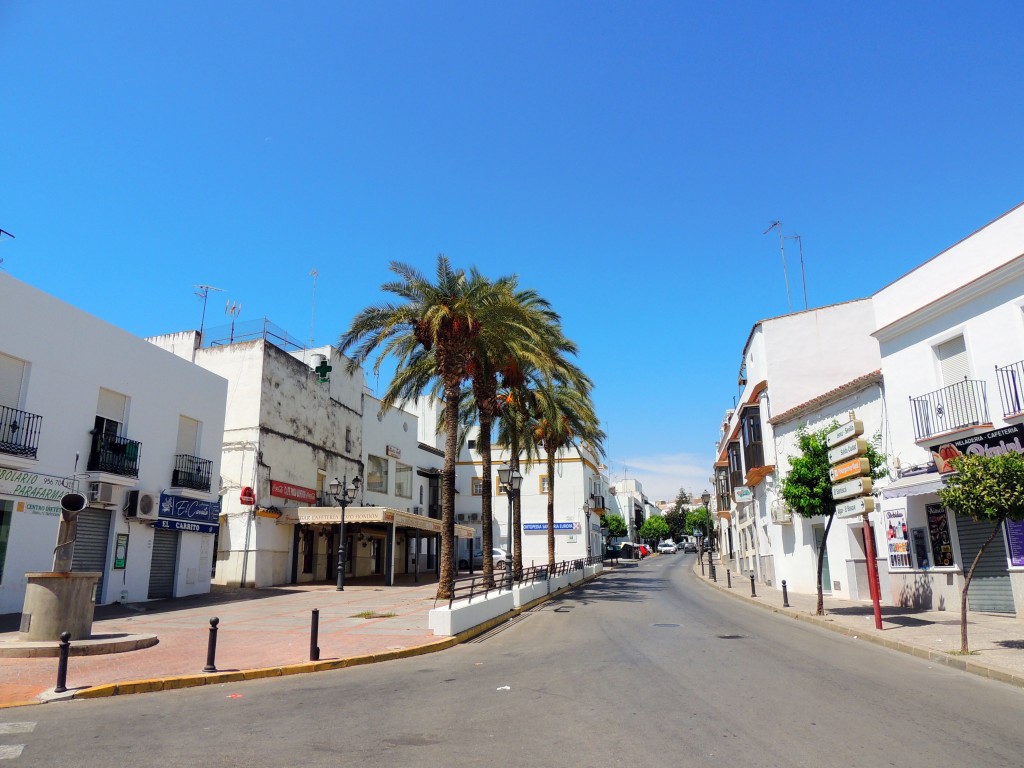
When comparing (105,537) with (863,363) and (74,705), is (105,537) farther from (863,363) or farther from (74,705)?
(863,363)

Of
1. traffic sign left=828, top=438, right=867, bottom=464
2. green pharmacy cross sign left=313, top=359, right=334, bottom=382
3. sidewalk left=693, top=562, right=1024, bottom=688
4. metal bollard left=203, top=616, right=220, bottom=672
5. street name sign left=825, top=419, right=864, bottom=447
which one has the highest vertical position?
green pharmacy cross sign left=313, top=359, right=334, bottom=382

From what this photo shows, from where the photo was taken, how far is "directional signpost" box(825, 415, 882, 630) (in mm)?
15591

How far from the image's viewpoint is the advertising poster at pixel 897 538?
781 inches

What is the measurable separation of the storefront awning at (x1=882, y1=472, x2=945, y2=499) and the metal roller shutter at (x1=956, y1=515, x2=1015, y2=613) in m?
1.09

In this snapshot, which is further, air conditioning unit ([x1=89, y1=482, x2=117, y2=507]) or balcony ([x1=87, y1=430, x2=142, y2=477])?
balcony ([x1=87, y1=430, x2=142, y2=477])

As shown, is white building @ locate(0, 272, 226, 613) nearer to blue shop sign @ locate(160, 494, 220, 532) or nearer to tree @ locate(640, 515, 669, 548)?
blue shop sign @ locate(160, 494, 220, 532)

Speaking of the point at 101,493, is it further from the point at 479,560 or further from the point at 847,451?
the point at 479,560

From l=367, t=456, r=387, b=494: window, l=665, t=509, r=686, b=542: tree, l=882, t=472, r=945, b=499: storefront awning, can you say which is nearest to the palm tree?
l=882, t=472, r=945, b=499: storefront awning

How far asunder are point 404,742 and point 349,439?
3444 centimetres

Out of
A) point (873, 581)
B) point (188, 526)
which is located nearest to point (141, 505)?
point (188, 526)

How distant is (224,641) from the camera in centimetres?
1395

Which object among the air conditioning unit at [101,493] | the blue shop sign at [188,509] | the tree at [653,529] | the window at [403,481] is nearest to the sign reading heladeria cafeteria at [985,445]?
the air conditioning unit at [101,493]

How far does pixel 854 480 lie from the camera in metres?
16.1

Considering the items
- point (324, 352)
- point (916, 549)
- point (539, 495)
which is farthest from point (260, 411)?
point (539, 495)
